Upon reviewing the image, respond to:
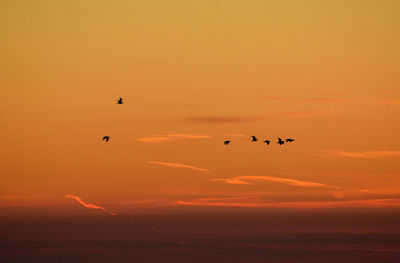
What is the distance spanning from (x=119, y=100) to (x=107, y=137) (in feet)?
24.7

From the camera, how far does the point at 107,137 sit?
187500mm

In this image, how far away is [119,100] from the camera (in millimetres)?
185375
